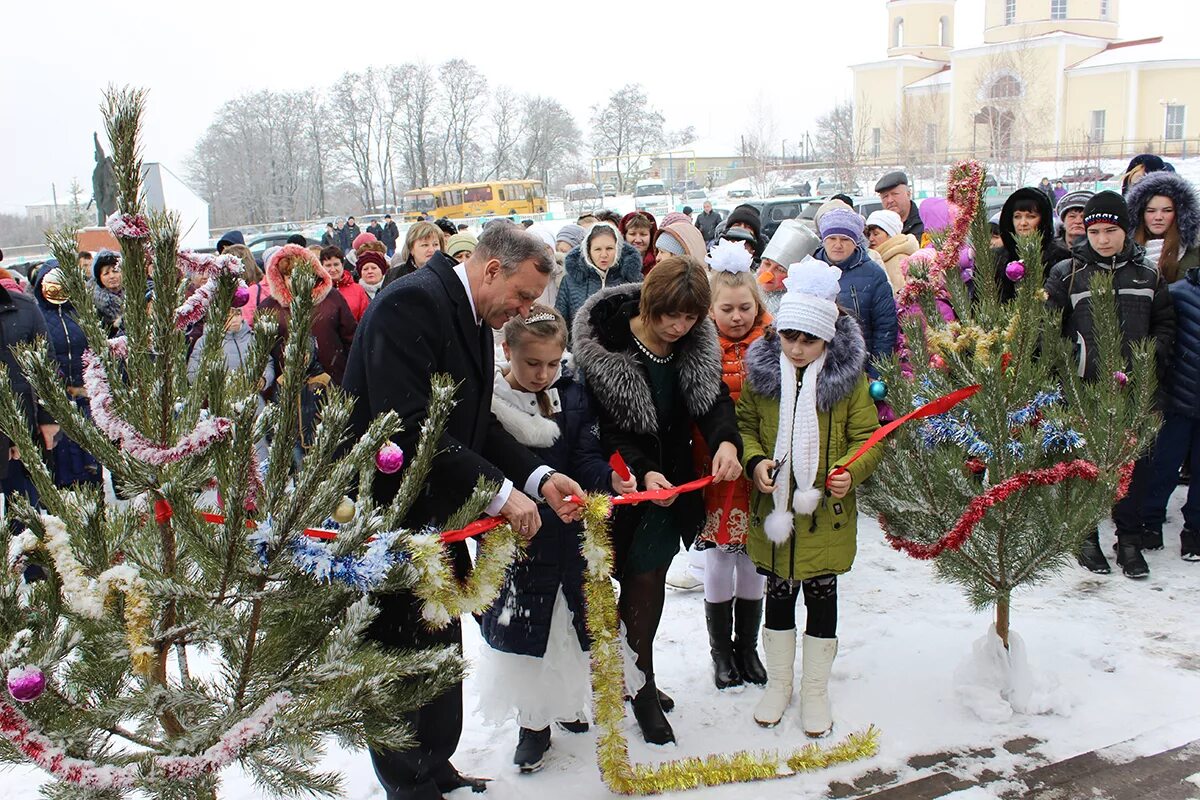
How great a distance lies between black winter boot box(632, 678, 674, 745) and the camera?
11.8 ft

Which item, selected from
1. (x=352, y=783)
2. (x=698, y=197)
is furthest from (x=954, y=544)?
(x=698, y=197)

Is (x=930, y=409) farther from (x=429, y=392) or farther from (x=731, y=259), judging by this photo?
(x=429, y=392)

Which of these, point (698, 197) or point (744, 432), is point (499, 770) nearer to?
point (744, 432)

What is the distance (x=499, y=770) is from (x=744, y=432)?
1.65 m

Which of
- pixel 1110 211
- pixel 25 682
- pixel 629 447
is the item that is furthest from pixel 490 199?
pixel 25 682

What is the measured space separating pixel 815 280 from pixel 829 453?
68cm

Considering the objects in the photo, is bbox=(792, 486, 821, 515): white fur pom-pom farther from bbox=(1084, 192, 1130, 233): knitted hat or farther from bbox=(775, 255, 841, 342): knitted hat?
bbox=(1084, 192, 1130, 233): knitted hat

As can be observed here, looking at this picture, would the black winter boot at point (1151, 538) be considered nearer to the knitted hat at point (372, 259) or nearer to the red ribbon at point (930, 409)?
the red ribbon at point (930, 409)

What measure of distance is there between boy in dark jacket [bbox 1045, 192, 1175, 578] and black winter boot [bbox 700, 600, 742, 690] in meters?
2.29

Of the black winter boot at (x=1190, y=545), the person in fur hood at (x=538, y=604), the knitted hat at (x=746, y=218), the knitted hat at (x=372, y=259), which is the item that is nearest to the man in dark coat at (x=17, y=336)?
the person in fur hood at (x=538, y=604)

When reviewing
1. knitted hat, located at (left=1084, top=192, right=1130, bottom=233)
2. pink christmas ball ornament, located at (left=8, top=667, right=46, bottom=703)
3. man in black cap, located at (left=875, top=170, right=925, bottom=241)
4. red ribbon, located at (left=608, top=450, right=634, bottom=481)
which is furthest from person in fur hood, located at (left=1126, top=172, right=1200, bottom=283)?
pink christmas ball ornament, located at (left=8, top=667, right=46, bottom=703)

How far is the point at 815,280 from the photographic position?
3.49 meters

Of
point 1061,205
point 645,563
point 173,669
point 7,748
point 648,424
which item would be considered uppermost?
point 1061,205

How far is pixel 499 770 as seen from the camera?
136 inches
